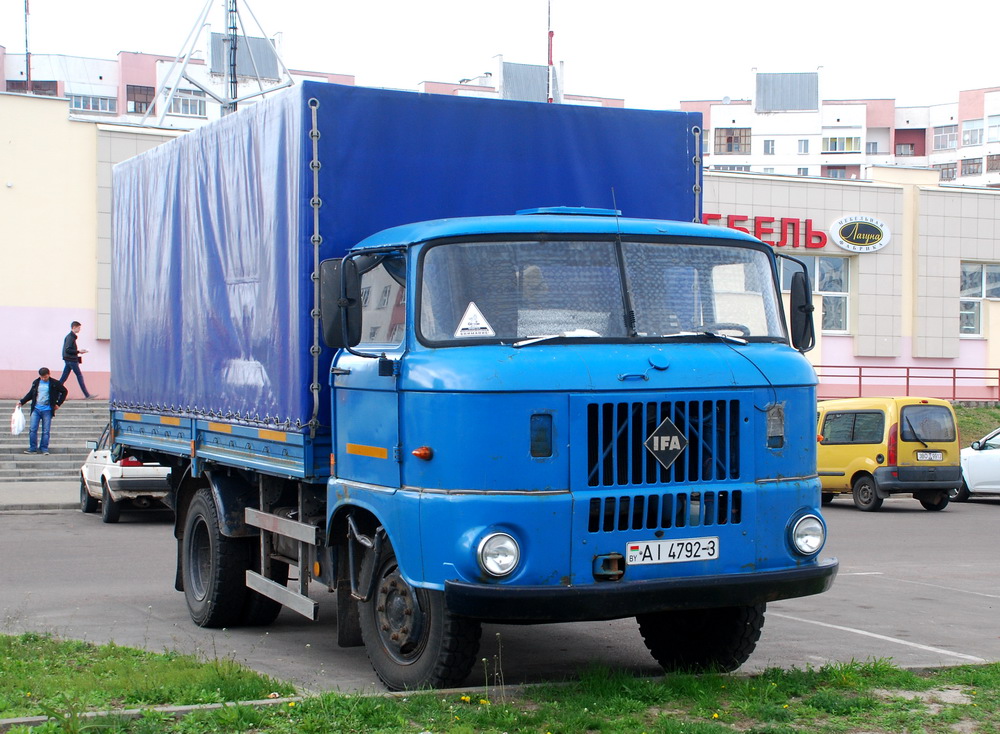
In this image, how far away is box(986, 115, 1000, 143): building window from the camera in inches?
3831

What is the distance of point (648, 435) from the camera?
6.25 meters

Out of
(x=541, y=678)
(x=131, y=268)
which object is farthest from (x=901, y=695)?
(x=131, y=268)

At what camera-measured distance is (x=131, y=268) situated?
11164mm

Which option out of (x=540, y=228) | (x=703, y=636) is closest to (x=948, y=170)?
(x=703, y=636)

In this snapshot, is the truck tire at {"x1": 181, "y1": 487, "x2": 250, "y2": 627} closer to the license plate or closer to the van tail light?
the license plate

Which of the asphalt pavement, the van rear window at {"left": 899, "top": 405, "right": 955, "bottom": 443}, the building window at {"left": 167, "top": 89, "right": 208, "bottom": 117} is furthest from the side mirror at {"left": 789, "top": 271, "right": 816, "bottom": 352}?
the building window at {"left": 167, "top": 89, "right": 208, "bottom": 117}

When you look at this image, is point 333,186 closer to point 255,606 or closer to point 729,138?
point 255,606

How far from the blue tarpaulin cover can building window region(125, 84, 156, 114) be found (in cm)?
8128

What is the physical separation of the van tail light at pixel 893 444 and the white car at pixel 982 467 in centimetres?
232

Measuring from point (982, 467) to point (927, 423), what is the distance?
2065 millimetres

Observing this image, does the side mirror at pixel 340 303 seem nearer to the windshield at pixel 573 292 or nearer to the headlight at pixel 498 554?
the windshield at pixel 573 292

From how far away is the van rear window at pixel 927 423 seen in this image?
19.9 metres

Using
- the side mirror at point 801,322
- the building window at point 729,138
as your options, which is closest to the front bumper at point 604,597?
the side mirror at point 801,322

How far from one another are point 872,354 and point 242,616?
101 feet
